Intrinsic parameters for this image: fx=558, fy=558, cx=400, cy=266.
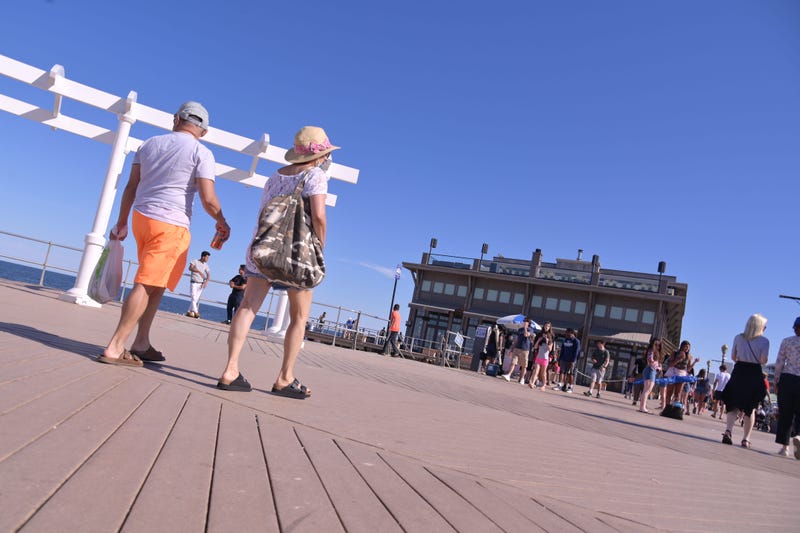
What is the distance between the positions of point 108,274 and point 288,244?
4.83 ft

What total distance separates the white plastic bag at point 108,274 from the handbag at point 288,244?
1212 millimetres

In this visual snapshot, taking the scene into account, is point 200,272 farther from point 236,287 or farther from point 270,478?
point 270,478

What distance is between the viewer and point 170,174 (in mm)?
3539

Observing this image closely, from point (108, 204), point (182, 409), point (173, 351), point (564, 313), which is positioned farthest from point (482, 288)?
point (182, 409)

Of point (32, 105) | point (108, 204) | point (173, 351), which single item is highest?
point (32, 105)

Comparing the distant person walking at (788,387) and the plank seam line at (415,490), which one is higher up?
the distant person walking at (788,387)

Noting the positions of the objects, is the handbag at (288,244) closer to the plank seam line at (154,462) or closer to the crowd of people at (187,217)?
the crowd of people at (187,217)

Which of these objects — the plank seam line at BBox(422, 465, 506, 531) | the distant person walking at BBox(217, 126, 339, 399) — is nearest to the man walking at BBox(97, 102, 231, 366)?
the distant person walking at BBox(217, 126, 339, 399)

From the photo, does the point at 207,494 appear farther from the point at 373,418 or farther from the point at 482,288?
the point at 482,288

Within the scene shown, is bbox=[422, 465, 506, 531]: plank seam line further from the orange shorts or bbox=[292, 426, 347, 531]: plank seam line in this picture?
the orange shorts

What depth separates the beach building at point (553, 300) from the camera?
107ft

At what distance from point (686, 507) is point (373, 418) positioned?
1.64m

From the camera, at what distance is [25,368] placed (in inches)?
106

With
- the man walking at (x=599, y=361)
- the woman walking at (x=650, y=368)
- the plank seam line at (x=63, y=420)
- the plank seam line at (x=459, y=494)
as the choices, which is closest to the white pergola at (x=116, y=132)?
the woman walking at (x=650, y=368)
